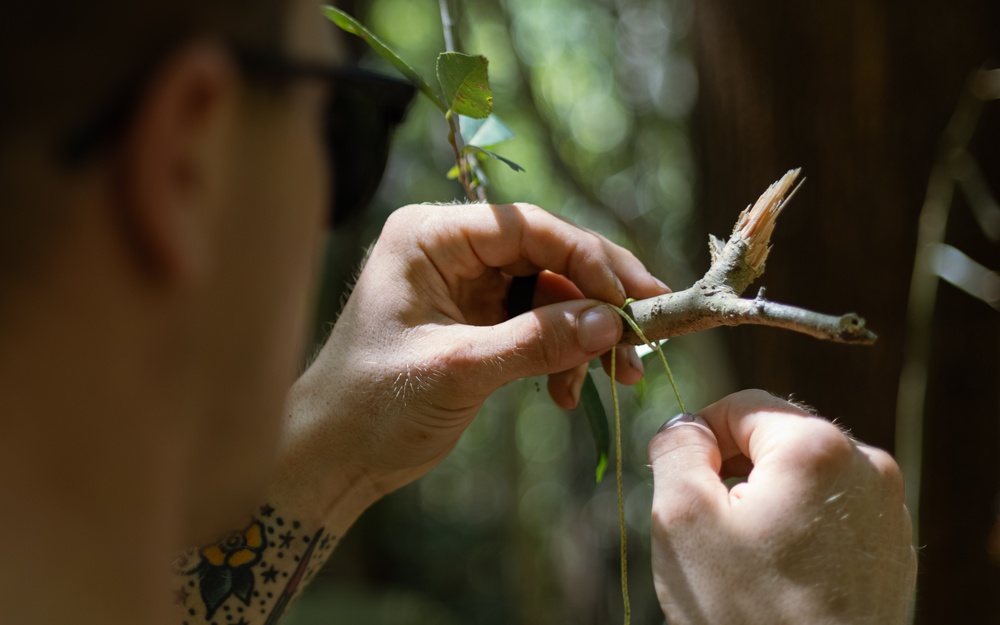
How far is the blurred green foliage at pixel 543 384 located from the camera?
19.9 feet

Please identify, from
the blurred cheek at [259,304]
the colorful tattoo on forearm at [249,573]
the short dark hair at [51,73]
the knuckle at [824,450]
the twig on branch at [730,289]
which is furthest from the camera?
the colorful tattoo on forearm at [249,573]

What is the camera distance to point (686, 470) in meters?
1.06

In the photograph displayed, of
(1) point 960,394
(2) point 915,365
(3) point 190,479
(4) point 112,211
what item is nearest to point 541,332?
(3) point 190,479

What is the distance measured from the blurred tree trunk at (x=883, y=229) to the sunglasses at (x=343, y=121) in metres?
2.05

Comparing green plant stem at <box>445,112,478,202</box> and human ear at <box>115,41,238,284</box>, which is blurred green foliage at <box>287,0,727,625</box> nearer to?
green plant stem at <box>445,112,478,202</box>

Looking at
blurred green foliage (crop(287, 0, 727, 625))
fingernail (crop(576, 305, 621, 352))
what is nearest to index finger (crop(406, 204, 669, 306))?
fingernail (crop(576, 305, 621, 352))

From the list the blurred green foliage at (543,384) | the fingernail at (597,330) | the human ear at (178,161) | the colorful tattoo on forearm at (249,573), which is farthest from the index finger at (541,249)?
the blurred green foliage at (543,384)

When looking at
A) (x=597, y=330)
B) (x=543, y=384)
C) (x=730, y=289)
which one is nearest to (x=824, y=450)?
(x=730, y=289)

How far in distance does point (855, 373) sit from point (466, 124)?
1771mm

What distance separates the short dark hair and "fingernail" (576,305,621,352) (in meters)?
0.74

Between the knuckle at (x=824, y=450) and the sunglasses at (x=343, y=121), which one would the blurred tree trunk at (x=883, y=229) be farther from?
the sunglasses at (x=343, y=121)

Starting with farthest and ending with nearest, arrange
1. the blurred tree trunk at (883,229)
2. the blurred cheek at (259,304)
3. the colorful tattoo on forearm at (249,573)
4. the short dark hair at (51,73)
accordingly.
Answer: the blurred tree trunk at (883,229)
the colorful tattoo on forearm at (249,573)
the blurred cheek at (259,304)
the short dark hair at (51,73)

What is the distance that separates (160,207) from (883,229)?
8.41 ft

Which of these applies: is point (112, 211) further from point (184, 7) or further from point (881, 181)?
point (881, 181)
